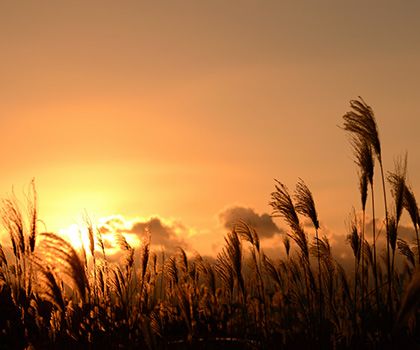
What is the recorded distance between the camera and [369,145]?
4.91 m

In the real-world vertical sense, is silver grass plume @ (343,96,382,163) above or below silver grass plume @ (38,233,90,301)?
above

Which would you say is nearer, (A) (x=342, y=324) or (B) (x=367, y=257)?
(A) (x=342, y=324)

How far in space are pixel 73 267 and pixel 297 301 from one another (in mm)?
2848

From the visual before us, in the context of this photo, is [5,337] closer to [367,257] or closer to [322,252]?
[322,252]

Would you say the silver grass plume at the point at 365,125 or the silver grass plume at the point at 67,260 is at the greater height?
the silver grass plume at the point at 365,125

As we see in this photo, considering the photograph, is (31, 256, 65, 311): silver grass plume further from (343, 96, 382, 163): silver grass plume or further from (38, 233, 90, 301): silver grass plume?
(343, 96, 382, 163): silver grass plume

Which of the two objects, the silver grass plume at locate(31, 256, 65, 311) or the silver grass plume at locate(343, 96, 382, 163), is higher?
the silver grass plume at locate(343, 96, 382, 163)

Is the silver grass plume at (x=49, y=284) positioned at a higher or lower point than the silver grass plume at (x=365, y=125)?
lower

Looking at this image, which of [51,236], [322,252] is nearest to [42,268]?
[51,236]

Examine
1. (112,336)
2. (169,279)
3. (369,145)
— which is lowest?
(112,336)

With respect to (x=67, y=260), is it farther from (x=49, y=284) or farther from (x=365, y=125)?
(x=365, y=125)

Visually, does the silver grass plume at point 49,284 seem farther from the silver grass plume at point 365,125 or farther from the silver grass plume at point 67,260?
the silver grass plume at point 365,125

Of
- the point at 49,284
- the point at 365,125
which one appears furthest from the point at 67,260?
the point at 365,125

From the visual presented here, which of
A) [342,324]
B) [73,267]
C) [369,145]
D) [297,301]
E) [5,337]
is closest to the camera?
[73,267]
